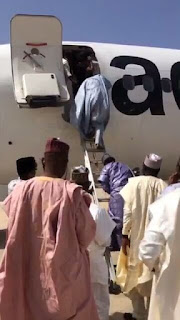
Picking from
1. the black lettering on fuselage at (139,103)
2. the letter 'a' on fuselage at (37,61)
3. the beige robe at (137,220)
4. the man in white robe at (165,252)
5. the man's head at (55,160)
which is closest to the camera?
the man's head at (55,160)

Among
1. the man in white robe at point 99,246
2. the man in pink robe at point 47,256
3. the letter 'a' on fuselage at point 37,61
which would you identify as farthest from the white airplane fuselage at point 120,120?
the man in pink robe at point 47,256

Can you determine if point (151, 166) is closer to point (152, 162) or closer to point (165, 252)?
point (152, 162)

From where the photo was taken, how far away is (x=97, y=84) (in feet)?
32.9

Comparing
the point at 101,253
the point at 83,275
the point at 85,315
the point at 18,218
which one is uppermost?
the point at 18,218

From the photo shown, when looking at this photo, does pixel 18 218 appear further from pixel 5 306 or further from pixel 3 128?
pixel 3 128

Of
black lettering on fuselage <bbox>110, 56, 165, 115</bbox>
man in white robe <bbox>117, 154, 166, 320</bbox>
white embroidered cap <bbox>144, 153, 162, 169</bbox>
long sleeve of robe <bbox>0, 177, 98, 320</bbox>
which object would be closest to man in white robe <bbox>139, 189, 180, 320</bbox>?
long sleeve of robe <bbox>0, 177, 98, 320</bbox>

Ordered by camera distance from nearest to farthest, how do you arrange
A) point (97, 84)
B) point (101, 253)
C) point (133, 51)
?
point (101, 253) → point (97, 84) → point (133, 51)

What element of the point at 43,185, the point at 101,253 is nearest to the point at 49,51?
the point at 101,253

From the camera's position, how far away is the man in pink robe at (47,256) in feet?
12.3

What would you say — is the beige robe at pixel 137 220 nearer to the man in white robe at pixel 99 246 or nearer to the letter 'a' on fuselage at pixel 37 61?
the man in white robe at pixel 99 246

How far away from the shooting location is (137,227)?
638 cm

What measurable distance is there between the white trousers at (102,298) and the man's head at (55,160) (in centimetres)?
177

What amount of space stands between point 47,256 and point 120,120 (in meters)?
7.28

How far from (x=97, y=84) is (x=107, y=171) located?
2.51 metres
